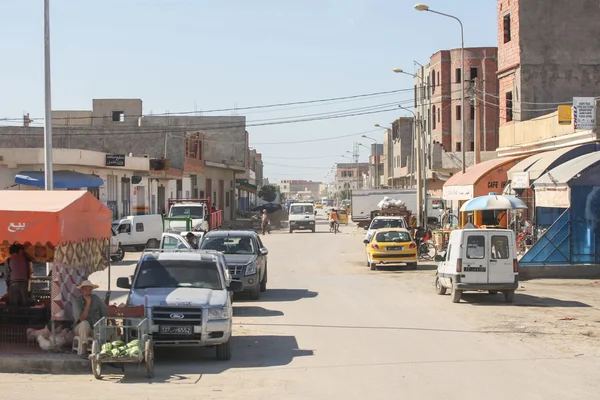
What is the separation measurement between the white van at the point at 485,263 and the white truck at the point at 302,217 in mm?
46501

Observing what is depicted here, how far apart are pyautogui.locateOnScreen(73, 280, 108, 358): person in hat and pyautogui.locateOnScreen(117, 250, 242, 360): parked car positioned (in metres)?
0.56

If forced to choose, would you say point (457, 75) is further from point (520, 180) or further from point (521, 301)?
point (521, 301)

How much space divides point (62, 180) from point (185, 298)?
96.9 feet

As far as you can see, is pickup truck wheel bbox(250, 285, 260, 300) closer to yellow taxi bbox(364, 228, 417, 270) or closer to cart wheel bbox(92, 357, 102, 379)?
cart wheel bbox(92, 357, 102, 379)

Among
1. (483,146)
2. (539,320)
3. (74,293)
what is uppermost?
(483,146)

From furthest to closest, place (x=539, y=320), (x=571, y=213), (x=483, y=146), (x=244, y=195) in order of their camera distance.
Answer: (x=244, y=195) → (x=483, y=146) → (x=571, y=213) → (x=539, y=320)

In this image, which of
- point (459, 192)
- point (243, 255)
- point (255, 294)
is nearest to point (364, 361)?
point (255, 294)

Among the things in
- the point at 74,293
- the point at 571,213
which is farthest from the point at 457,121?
the point at 74,293

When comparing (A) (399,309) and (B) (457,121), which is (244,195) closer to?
(B) (457,121)

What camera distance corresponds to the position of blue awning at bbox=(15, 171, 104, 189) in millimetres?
39906

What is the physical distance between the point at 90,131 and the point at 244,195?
5903 centimetres

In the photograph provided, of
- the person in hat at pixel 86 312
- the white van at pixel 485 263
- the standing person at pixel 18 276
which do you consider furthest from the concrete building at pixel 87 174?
the person in hat at pixel 86 312

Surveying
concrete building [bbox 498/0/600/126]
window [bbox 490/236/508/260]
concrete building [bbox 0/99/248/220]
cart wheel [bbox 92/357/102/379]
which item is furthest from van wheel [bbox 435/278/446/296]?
concrete building [bbox 0/99/248/220]

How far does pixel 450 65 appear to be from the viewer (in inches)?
3290
